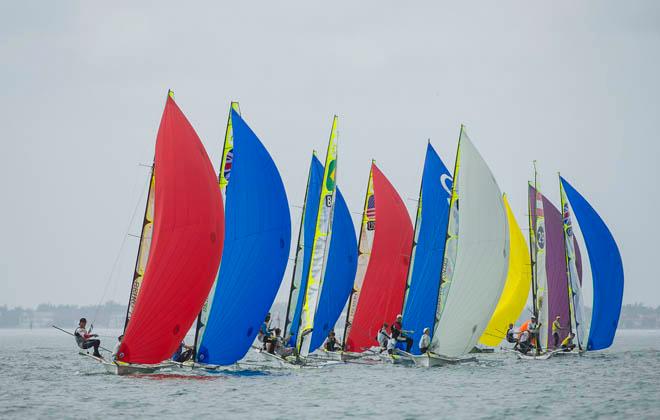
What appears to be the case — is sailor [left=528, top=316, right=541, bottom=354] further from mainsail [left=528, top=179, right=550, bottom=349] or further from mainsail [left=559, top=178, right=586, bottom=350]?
mainsail [left=559, top=178, right=586, bottom=350]

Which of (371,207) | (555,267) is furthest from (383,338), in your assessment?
(555,267)

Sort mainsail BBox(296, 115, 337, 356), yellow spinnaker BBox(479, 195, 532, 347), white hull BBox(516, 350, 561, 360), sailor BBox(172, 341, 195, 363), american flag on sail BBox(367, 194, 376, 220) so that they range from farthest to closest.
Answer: yellow spinnaker BBox(479, 195, 532, 347)
american flag on sail BBox(367, 194, 376, 220)
white hull BBox(516, 350, 561, 360)
mainsail BBox(296, 115, 337, 356)
sailor BBox(172, 341, 195, 363)

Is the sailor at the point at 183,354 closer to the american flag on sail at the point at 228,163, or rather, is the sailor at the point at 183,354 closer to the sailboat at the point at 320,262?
the sailboat at the point at 320,262

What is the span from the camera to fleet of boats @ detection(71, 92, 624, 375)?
29781mm

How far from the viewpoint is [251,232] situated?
32.1 metres

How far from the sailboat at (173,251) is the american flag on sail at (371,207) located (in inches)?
605

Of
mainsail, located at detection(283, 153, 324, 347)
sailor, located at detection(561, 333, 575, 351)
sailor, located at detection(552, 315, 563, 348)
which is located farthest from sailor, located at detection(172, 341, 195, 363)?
sailor, located at detection(561, 333, 575, 351)

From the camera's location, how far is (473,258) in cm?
3609

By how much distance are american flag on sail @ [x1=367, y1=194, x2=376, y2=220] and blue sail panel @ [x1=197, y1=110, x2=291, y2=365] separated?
1268cm

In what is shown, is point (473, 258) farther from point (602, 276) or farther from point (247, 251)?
point (602, 276)

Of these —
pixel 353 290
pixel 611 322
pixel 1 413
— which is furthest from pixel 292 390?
pixel 611 322

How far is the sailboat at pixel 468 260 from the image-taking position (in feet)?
118

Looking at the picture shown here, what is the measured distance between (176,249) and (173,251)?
0.35 feet

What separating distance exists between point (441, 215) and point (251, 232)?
10.6m
